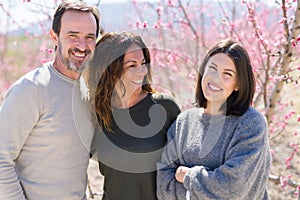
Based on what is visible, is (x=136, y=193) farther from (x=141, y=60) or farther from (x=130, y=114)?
(x=141, y=60)

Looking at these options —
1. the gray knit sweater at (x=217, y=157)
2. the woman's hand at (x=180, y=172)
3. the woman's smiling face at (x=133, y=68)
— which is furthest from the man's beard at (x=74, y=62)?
the woman's hand at (x=180, y=172)

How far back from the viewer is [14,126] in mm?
1861

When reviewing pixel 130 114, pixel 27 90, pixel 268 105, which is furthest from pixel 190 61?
pixel 27 90

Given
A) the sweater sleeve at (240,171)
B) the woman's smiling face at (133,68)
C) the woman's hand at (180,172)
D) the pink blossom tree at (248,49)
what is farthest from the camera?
the pink blossom tree at (248,49)

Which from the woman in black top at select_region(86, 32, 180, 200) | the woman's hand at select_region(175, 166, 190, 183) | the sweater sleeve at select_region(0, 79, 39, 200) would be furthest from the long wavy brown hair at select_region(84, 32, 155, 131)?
the woman's hand at select_region(175, 166, 190, 183)

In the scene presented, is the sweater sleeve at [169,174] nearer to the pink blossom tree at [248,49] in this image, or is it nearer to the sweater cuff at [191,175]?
the sweater cuff at [191,175]

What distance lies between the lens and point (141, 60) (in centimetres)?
202

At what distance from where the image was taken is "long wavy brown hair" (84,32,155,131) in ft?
6.55

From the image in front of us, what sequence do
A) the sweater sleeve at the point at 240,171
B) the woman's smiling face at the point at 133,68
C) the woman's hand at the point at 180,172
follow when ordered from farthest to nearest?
the woman's smiling face at the point at 133,68 < the woman's hand at the point at 180,172 < the sweater sleeve at the point at 240,171

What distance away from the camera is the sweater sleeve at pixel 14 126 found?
1.86 metres

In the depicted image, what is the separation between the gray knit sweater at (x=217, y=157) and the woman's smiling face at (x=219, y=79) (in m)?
0.10

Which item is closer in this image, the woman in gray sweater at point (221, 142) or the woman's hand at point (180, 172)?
the woman in gray sweater at point (221, 142)

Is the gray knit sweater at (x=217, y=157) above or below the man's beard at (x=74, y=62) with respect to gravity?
below

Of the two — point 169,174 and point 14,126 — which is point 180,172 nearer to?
point 169,174
